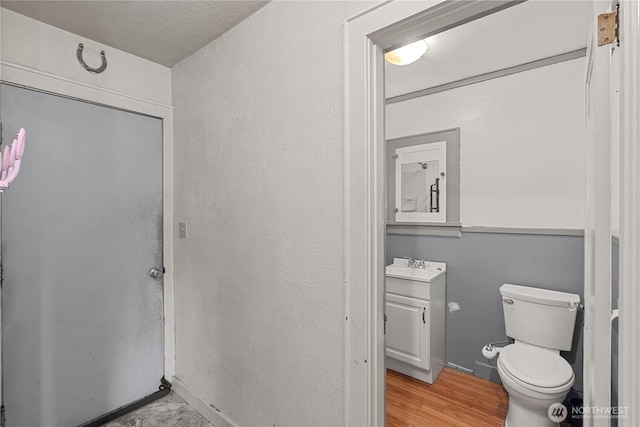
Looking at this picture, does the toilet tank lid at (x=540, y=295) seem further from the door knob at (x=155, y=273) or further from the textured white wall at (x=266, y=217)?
the door knob at (x=155, y=273)

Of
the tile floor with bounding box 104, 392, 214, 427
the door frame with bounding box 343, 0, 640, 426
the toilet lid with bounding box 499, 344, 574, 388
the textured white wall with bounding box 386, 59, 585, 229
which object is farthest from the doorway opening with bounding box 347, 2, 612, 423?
the tile floor with bounding box 104, 392, 214, 427

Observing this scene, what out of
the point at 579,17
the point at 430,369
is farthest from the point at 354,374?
the point at 579,17

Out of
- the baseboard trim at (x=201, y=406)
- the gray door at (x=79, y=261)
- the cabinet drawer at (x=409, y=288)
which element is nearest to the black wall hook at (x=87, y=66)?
the gray door at (x=79, y=261)

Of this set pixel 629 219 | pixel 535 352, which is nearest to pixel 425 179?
pixel 535 352

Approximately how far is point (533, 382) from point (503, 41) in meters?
2.06

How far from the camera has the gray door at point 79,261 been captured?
5.28 feet

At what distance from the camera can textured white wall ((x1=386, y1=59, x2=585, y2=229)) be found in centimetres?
201

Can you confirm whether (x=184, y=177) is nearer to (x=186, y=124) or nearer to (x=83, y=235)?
(x=186, y=124)

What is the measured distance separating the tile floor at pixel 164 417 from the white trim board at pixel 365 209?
1.27 metres

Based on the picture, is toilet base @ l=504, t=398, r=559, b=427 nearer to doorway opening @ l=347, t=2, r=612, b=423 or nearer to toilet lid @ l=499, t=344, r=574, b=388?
toilet lid @ l=499, t=344, r=574, b=388

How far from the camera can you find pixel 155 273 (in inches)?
83.2

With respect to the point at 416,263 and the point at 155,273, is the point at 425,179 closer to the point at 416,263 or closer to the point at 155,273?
the point at 416,263

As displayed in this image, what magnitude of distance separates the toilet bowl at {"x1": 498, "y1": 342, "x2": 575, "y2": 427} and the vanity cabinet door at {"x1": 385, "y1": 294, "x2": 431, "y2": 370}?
1.77 ft

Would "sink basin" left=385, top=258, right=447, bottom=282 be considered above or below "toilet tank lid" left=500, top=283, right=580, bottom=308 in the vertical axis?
above
